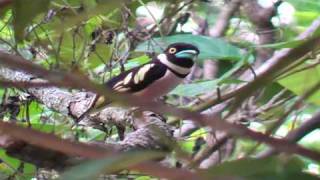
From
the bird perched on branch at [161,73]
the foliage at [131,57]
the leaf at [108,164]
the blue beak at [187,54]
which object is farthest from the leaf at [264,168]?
the blue beak at [187,54]

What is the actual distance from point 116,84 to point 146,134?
612mm

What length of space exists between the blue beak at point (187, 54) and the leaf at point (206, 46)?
0.02 metres

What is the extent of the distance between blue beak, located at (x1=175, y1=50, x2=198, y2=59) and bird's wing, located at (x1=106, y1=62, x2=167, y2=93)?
55 millimetres

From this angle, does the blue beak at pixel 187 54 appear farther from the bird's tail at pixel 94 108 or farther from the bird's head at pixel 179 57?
the bird's tail at pixel 94 108

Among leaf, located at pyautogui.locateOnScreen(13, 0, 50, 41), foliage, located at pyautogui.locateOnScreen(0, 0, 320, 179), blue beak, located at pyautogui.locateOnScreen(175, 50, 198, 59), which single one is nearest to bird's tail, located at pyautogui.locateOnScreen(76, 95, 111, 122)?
foliage, located at pyautogui.locateOnScreen(0, 0, 320, 179)

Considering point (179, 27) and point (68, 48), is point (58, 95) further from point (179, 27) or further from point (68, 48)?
point (179, 27)

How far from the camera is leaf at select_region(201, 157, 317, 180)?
0.35 meters

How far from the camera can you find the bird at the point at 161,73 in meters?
1.37

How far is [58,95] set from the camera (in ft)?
4.24

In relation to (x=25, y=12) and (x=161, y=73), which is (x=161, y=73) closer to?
(x=161, y=73)

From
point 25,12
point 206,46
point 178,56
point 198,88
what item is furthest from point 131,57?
point 25,12

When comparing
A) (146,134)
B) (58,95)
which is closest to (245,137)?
(146,134)

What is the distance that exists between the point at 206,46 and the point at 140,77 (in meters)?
0.15

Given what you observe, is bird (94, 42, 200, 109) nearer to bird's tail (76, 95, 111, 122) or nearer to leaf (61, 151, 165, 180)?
bird's tail (76, 95, 111, 122)
